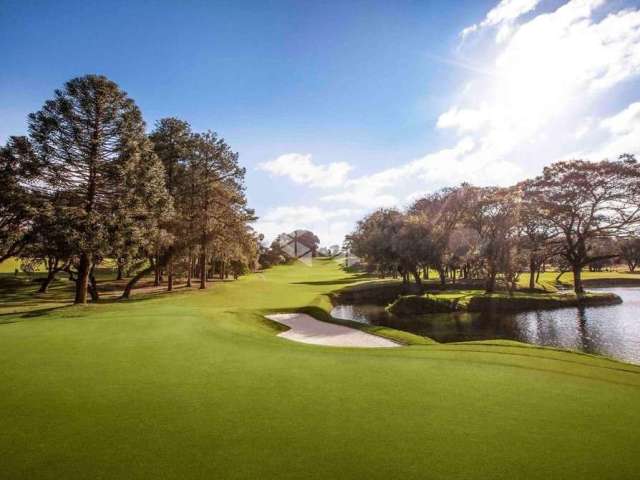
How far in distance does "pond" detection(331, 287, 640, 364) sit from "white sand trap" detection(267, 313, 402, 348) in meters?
6.25

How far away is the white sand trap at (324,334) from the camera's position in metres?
19.0

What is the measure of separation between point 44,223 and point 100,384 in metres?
20.5

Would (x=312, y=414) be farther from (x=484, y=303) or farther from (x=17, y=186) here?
(x=484, y=303)

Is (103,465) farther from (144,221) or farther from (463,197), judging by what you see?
(463,197)

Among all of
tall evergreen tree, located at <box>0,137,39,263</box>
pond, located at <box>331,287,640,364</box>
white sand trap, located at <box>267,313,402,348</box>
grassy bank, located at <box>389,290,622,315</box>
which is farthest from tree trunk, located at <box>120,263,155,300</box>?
grassy bank, located at <box>389,290,622,315</box>

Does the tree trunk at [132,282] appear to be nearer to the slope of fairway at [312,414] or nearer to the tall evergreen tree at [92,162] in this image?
the tall evergreen tree at [92,162]

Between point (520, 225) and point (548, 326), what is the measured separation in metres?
21.4

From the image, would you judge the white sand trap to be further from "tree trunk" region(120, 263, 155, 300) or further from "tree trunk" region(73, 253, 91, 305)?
"tree trunk" region(120, 263, 155, 300)

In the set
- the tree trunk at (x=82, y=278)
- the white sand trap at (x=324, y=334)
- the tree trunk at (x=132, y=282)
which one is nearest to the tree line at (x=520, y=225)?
the white sand trap at (x=324, y=334)

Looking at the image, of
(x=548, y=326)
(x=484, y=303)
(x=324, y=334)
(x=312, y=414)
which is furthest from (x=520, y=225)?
(x=312, y=414)

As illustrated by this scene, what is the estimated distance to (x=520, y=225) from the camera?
147ft

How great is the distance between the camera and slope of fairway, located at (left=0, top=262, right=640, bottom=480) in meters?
4.92

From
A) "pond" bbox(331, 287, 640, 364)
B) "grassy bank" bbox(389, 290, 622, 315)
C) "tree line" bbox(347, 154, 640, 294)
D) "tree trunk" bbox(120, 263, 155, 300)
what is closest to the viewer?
"pond" bbox(331, 287, 640, 364)

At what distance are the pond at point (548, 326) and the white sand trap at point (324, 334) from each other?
6.25m
